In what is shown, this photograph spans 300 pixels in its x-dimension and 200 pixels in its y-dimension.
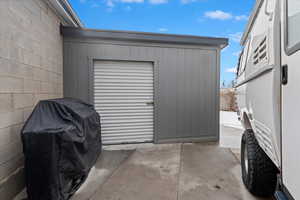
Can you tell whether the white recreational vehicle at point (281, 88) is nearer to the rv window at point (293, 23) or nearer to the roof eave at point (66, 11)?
the rv window at point (293, 23)

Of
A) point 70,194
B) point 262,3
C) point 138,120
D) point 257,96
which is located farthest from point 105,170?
point 262,3

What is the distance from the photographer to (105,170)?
2836 mm

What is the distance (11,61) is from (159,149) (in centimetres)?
315

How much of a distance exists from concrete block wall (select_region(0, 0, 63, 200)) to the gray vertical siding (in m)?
0.83

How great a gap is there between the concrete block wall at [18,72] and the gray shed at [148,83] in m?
0.94

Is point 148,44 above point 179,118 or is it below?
above

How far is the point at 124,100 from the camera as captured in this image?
4.16 m

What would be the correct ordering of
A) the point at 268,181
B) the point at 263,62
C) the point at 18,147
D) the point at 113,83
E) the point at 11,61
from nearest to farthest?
the point at 263,62, the point at 268,181, the point at 11,61, the point at 18,147, the point at 113,83

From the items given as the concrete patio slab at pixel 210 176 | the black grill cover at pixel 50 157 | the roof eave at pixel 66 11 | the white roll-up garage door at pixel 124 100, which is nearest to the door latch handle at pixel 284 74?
the concrete patio slab at pixel 210 176

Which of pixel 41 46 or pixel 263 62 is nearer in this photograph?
pixel 263 62

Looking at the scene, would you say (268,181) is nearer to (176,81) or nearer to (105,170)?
(105,170)

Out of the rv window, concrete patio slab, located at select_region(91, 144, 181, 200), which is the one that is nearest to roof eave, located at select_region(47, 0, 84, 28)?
concrete patio slab, located at select_region(91, 144, 181, 200)

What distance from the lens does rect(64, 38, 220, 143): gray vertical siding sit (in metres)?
3.83

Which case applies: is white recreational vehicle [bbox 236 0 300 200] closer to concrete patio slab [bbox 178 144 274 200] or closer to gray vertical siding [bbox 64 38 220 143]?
concrete patio slab [bbox 178 144 274 200]
